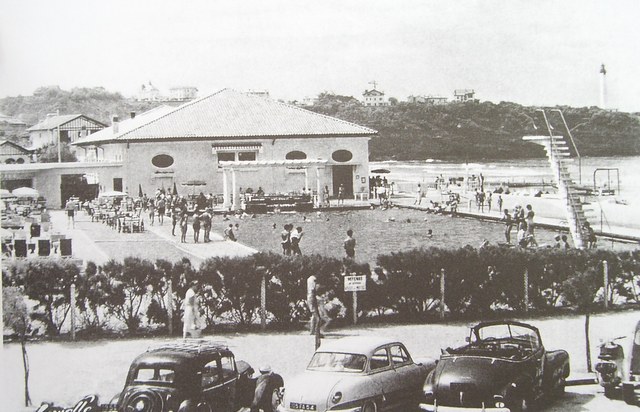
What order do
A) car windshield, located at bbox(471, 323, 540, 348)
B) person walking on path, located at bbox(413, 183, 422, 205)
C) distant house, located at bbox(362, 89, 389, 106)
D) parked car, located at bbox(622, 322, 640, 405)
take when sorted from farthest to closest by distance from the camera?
person walking on path, located at bbox(413, 183, 422, 205)
distant house, located at bbox(362, 89, 389, 106)
car windshield, located at bbox(471, 323, 540, 348)
parked car, located at bbox(622, 322, 640, 405)

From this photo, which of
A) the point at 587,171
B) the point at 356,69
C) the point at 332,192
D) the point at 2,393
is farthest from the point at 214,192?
the point at 587,171

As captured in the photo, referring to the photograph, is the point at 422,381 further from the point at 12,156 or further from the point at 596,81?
the point at 12,156

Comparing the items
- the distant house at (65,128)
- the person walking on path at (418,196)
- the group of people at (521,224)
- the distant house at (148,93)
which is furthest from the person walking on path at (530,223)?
the distant house at (65,128)

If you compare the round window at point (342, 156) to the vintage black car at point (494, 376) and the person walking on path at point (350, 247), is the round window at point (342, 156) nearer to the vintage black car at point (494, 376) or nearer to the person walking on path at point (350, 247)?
the person walking on path at point (350, 247)

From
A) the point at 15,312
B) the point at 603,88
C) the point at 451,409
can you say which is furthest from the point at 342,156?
the point at 15,312

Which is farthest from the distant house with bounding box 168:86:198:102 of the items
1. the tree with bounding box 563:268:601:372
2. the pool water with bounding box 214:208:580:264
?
the tree with bounding box 563:268:601:372

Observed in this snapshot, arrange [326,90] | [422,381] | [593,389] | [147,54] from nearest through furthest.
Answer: [422,381]
[593,389]
[147,54]
[326,90]

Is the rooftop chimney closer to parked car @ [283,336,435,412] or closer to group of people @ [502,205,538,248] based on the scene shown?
parked car @ [283,336,435,412]

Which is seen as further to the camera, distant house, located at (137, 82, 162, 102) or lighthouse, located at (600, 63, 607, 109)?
lighthouse, located at (600, 63, 607, 109)
